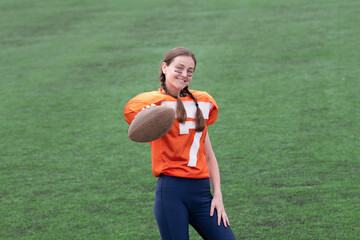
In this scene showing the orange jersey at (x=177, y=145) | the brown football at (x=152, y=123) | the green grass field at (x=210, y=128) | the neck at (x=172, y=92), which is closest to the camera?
the brown football at (x=152, y=123)

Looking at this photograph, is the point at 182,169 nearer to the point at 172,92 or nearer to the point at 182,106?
the point at 182,106

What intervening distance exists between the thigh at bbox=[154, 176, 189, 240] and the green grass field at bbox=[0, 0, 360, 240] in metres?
1.73

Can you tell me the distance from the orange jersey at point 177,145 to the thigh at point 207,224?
0.51 feet

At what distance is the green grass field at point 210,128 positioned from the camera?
4.60 meters

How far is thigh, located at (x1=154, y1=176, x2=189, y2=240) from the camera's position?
8.24 feet

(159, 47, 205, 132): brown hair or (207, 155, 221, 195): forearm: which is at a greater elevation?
(159, 47, 205, 132): brown hair

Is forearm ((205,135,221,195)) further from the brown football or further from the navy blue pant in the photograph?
the brown football

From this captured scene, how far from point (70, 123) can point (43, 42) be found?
4.86 meters

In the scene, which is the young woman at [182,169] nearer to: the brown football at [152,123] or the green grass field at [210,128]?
the brown football at [152,123]

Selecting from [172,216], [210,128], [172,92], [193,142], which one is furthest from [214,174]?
[210,128]

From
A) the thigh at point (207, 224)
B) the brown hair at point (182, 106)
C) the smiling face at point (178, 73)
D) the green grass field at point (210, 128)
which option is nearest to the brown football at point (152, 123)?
the brown hair at point (182, 106)

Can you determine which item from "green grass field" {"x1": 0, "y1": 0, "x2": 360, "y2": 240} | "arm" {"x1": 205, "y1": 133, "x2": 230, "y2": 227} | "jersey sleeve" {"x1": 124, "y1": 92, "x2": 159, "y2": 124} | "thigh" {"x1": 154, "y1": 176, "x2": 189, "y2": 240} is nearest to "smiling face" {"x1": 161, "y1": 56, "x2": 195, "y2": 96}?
"jersey sleeve" {"x1": 124, "y1": 92, "x2": 159, "y2": 124}

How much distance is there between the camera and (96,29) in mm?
12133

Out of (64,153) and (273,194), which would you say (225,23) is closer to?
(64,153)
